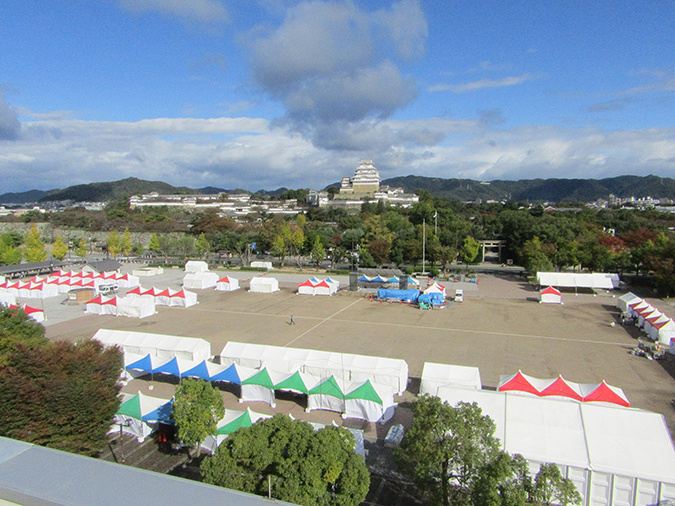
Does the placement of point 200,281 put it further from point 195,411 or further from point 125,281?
point 195,411

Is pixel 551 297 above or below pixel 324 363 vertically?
below

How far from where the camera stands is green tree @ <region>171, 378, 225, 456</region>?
9.55 meters

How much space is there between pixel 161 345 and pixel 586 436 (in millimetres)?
14152

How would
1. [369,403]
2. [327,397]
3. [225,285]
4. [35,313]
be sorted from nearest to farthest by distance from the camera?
1. [369,403]
2. [327,397]
3. [35,313]
4. [225,285]

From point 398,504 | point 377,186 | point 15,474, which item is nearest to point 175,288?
point 398,504

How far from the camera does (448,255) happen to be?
1517 inches

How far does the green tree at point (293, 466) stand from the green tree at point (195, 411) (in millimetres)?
2739

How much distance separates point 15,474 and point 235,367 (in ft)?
38.2

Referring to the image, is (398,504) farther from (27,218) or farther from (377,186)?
(377,186)

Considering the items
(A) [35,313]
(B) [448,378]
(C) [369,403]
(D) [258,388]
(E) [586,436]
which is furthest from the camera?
(A) [35,313]

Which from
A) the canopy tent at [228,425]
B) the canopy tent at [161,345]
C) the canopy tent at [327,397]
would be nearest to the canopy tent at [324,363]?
the canopy tent at [161,345]

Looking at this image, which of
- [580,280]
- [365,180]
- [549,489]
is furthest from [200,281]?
[365,180]

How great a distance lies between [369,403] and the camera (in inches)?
476

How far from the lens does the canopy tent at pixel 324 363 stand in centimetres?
1369
